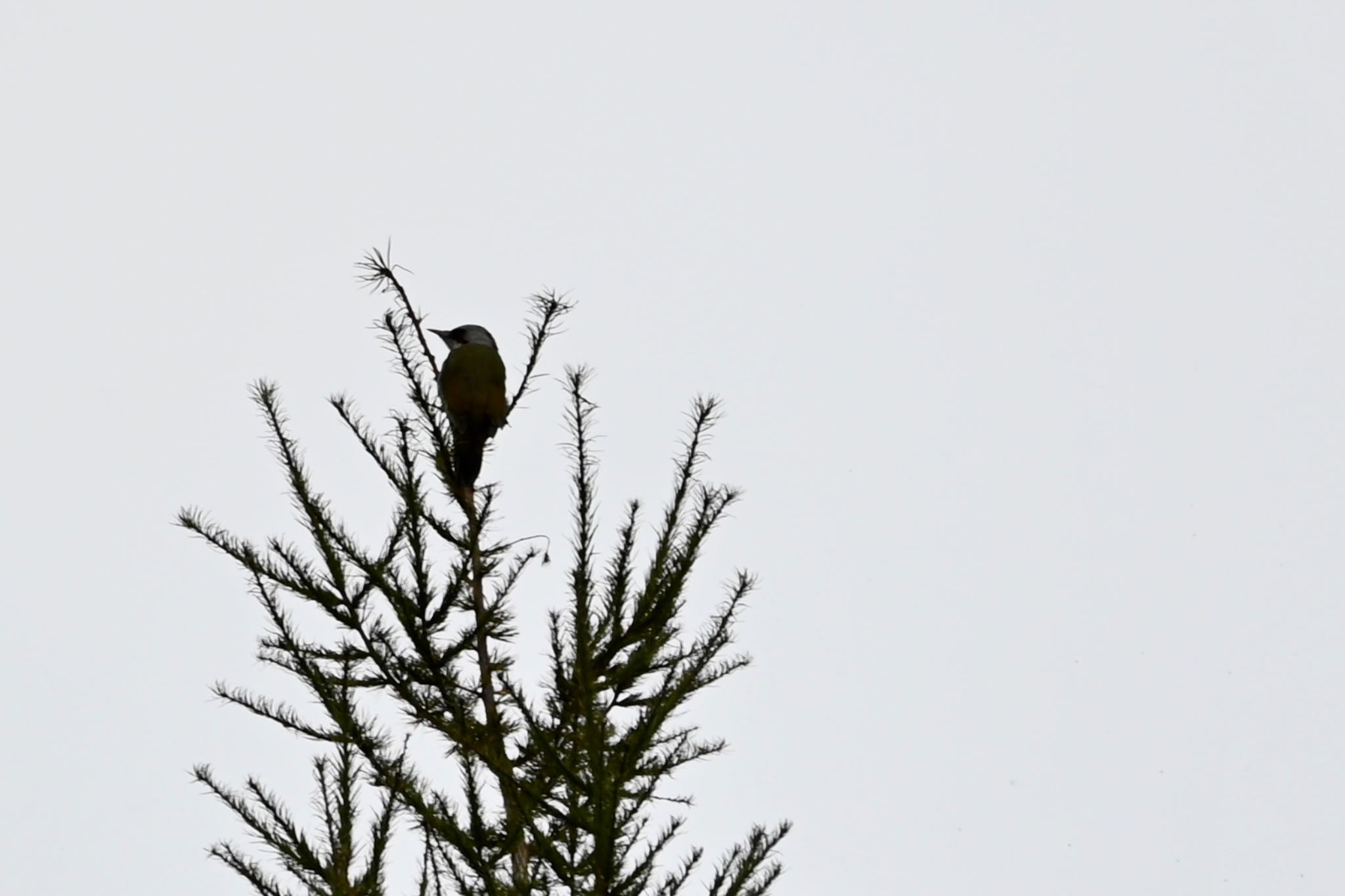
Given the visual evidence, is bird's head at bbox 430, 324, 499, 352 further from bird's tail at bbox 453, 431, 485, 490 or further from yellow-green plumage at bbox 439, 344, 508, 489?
bird's tail at bbox 453, 431, 485, 490

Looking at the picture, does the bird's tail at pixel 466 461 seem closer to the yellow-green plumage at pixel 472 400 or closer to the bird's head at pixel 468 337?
the yellow-green plumage at pixel 472 400

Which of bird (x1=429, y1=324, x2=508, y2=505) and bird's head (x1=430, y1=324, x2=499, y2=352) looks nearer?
bird (x1=429, y1=324, x2=508, y2=505)

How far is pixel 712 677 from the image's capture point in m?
3.61

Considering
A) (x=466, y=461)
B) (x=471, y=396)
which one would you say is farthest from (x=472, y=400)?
(x=466, y=461)

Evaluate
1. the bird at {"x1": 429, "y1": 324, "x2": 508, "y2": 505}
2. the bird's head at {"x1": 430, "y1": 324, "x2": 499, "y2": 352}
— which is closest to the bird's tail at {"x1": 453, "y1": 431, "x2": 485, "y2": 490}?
the bird at {"x1": 429, "y1": 324, "x2": 508, "y2": 505}

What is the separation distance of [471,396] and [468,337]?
0.84 metres

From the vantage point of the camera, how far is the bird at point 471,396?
13.7 feet

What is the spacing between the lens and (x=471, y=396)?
4.66 meters

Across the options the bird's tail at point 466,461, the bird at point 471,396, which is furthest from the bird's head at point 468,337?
the bird's tail at point 466,461

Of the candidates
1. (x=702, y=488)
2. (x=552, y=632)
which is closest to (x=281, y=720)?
(x=552, y=632)

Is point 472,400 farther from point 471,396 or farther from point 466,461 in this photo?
point 466,461

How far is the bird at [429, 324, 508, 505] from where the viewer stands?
164 inches

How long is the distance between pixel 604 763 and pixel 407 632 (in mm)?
969

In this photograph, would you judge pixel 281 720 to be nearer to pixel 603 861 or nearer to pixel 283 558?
pixel 283 558
